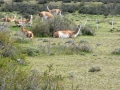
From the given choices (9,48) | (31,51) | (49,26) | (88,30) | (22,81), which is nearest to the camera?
(22,81)

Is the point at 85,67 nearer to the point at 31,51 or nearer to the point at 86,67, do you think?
the point at 86,67

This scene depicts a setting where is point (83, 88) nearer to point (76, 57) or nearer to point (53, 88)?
point (53, 88)

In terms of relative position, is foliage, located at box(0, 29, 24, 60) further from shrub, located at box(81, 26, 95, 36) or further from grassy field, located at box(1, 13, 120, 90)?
shrub, located at box(81, 26, 95, 36)

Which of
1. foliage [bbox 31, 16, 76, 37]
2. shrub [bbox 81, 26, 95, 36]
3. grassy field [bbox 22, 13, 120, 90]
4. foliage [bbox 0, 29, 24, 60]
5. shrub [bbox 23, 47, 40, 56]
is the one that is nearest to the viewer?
grassy field [bbox 22, 13, 120, 90]

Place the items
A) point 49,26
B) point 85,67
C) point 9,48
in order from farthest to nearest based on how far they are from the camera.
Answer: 1. point 49,26
2. point 9,48
3. point 85,67

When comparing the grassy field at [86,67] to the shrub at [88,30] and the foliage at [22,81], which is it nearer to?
the foliage at [22,81]

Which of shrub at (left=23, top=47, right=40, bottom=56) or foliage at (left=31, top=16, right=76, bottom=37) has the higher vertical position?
shrub at (left=23, top=47, right=40, bottom=56)

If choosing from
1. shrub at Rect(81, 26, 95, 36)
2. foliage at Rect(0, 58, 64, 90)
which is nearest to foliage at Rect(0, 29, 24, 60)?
foliage at Rect(0, 58, 64, 90)

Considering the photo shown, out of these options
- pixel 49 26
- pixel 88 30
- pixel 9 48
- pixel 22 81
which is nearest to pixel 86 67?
pixel 9 48

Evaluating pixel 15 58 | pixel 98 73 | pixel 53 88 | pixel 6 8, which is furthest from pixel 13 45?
pixel 6 8

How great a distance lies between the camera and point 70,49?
54.0 ft

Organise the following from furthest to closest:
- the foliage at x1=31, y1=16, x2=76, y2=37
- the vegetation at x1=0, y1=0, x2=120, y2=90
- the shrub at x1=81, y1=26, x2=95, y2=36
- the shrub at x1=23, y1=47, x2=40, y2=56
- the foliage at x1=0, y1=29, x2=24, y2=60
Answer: the shrub at x1=81, y1=26, x2=95, y2=36 → the foliage at x1=31, y1=16, x2=76, y2=37 → the shrub at x1=23, y1=47, x2=40, y2=56 → the foliage at x1=0, y1=29, x2=24, y2=60 → the vegetation at x1=0, y1=0, x2=120, y2=90

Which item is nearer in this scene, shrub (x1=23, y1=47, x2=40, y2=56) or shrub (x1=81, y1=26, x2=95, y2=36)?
shrub (x1=23, y1=47, x2=40, y2=56)

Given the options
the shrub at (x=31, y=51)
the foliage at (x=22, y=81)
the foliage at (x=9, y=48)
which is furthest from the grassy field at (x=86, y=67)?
the foliage at (x=22, y=81)
